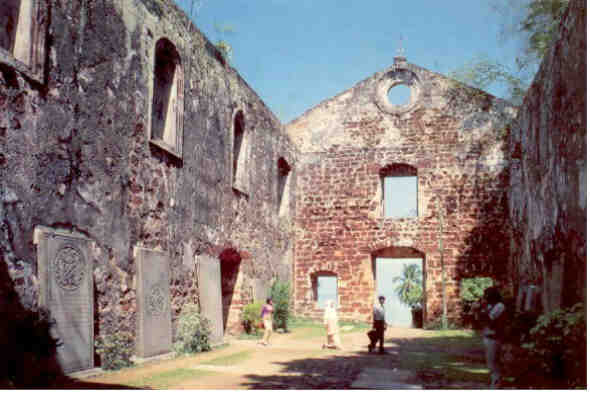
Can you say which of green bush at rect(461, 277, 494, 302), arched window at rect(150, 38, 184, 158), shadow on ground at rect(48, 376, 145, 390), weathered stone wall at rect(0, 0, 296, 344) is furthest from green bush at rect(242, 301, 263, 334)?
shadow on ground at rect(48, 376, 145, 390)

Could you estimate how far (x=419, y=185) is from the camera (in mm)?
16766

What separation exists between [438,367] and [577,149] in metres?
3.53

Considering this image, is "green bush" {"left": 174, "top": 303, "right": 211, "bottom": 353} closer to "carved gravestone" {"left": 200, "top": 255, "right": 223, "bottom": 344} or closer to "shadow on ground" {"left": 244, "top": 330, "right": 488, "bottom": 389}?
"carved gravestone" {"left": 200, "top": 255, "right": 223, "bottom": 344}

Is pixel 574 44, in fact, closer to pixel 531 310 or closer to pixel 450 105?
pixel 531 310

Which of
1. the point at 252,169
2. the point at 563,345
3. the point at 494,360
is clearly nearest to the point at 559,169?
the point at 563,345

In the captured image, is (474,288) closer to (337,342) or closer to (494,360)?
(337,342)

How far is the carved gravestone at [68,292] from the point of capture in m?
5.90

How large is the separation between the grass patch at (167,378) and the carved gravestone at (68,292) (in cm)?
73

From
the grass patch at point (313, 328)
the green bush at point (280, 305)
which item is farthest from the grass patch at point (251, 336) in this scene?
the green bush at point (280, 305)

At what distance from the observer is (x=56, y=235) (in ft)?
20.4

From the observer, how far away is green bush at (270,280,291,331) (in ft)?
44.5

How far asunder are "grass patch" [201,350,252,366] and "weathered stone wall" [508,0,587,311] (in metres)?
4.49

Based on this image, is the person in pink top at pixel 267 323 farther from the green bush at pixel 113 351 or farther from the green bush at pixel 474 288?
the green bush at pixel 474 288

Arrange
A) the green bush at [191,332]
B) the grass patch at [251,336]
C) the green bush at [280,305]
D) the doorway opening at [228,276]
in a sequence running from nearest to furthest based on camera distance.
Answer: the green bush at [191,332]
the grass patch at [251,336]
the doorway opening at [228,276]
the green bush at [280,305]
